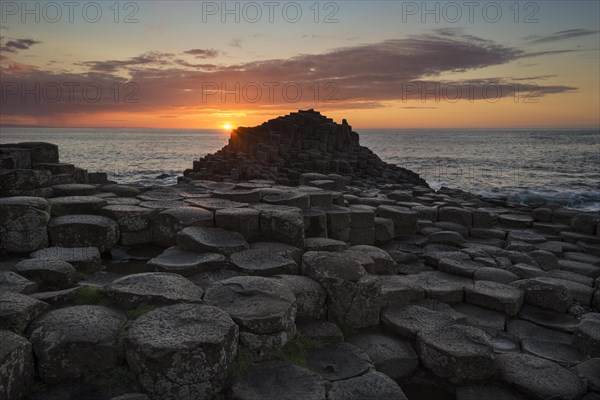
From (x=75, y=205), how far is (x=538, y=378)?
24.9ft

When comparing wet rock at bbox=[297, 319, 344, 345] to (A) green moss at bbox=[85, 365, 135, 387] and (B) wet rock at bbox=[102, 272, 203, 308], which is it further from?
(A) green moss at bbox=[85, 365, 135, 387]

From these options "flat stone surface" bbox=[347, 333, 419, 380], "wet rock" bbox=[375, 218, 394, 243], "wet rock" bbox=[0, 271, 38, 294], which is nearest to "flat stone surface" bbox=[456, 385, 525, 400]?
"flat stone surface" bbox=[347, 333, 419, 380]

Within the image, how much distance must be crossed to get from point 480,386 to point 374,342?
131 centimetres

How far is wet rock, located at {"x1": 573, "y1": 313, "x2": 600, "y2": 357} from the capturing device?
17.9 feet

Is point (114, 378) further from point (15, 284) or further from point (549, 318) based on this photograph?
point (549, 318)

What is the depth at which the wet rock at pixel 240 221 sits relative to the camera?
24.0ft

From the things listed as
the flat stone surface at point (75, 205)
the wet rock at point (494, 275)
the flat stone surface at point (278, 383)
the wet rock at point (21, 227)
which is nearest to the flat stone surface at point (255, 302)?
the flat stone surface at point (278, 383)

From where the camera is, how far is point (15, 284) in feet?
16.1

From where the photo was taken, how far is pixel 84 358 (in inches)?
155

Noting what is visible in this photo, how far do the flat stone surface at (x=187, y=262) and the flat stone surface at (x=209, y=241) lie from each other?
0.45ft

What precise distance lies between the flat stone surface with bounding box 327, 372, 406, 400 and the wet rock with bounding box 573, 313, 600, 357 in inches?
120

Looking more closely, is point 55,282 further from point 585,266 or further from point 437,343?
point 585,266

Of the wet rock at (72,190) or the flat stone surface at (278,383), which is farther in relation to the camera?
the wet rock at (72,190)

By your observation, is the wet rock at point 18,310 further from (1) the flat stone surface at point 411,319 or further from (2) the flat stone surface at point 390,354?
(1) the flat stone surface at point 411,319
